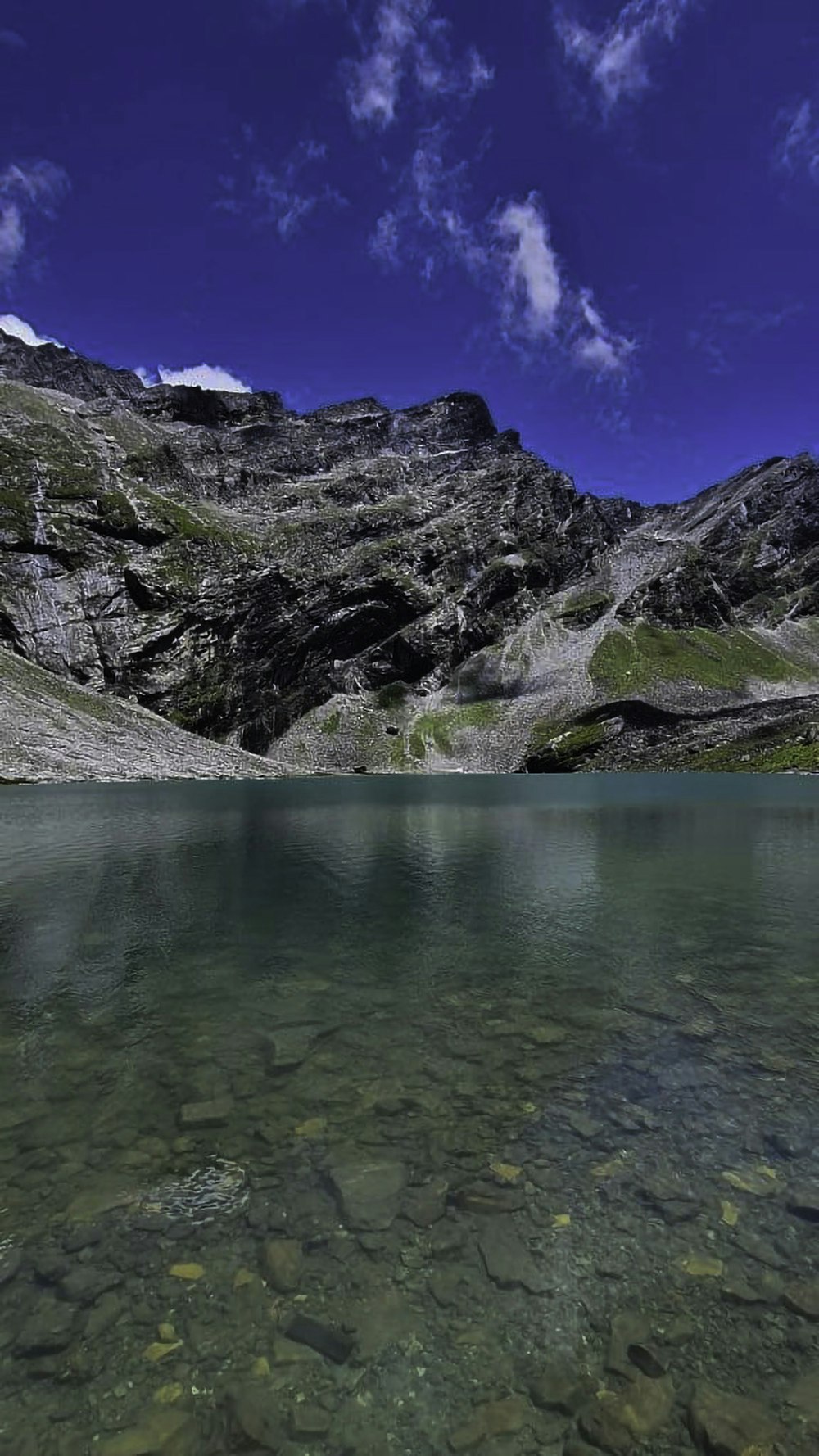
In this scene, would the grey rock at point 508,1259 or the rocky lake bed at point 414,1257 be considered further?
the grey rock at point 508,1259

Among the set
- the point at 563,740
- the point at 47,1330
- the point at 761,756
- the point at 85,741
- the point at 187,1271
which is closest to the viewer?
the point at 47,1330

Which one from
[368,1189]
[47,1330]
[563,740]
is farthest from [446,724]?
[47,1330]

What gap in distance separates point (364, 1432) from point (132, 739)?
441 feet

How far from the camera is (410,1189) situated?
882cm

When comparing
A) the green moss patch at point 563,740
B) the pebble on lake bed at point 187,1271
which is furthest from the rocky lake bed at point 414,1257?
the green moss patch at point 563,740

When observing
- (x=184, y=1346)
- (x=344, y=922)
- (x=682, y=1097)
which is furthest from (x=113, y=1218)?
(x=344, y=922)

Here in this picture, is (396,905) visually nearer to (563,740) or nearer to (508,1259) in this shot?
(508,1259)

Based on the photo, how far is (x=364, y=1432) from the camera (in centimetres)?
568

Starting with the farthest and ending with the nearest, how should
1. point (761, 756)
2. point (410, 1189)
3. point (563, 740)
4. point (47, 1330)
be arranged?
point (563, 740) → point (761, 756) → point (410, 1189) → point (47, 1330)

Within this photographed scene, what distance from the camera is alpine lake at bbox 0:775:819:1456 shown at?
5.91 m

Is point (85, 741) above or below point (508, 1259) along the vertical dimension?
above

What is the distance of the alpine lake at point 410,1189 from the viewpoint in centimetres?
591

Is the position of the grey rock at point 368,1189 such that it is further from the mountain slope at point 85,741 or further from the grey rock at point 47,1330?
the mountain slope at point 85,741

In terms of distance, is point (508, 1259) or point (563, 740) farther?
point (563, 740)
